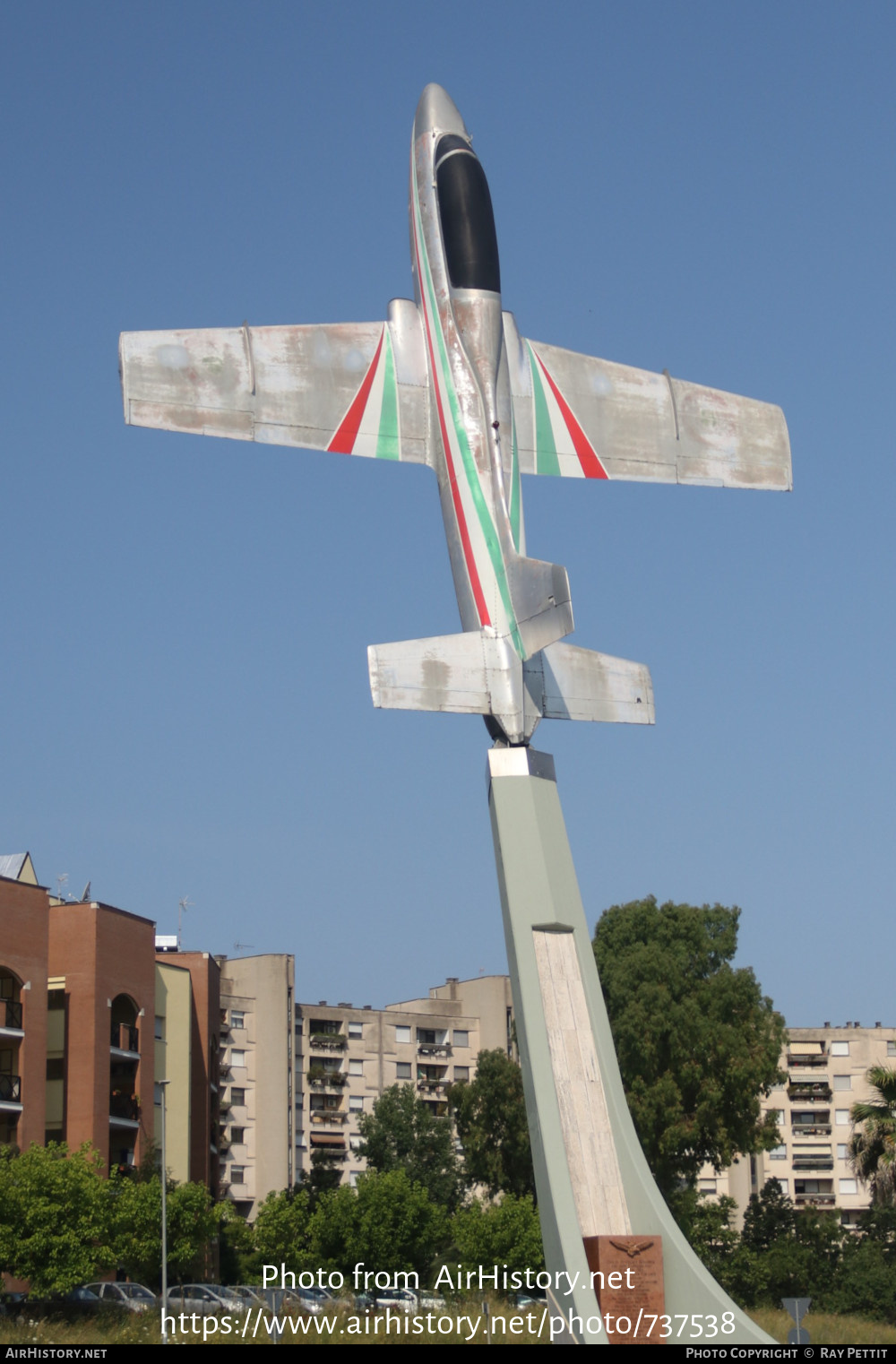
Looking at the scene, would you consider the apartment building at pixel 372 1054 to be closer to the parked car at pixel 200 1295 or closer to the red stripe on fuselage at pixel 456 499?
the parked car at pixel 200 1295

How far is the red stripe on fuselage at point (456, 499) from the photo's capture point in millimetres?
21938

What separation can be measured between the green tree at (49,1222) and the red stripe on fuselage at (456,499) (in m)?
15.8

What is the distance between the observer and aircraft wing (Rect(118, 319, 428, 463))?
23.2m

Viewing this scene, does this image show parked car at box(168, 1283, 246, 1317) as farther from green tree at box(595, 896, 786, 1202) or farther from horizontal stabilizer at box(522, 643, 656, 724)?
horizontal stabilizer at box(522, 643, 656, 724)

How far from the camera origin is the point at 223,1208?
37.6 meters

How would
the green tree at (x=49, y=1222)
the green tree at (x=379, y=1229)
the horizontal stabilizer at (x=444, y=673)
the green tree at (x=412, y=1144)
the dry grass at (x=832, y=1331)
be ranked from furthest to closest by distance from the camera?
the green tree at (x=412, y=1144) < the green tree at (x=379, y=1229) < the green tree at (x=49, y=1222) < the horizontal stabilizer at (x=444, y=673) < the dry grass at (x=832, y=1331)

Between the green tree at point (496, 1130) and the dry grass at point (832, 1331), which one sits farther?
the green tree at point (496, 1130)

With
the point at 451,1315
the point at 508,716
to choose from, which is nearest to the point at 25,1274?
the point at 451,1315

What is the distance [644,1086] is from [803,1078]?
131 ft

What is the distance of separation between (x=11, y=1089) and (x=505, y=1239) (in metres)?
12.3

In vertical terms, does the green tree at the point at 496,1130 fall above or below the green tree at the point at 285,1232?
above

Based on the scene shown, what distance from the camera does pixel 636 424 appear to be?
83.0ft

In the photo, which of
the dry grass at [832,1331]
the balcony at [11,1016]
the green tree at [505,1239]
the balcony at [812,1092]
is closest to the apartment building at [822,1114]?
the balcony at [812,1092]

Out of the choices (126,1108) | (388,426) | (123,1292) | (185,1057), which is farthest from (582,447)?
(185,1057)
